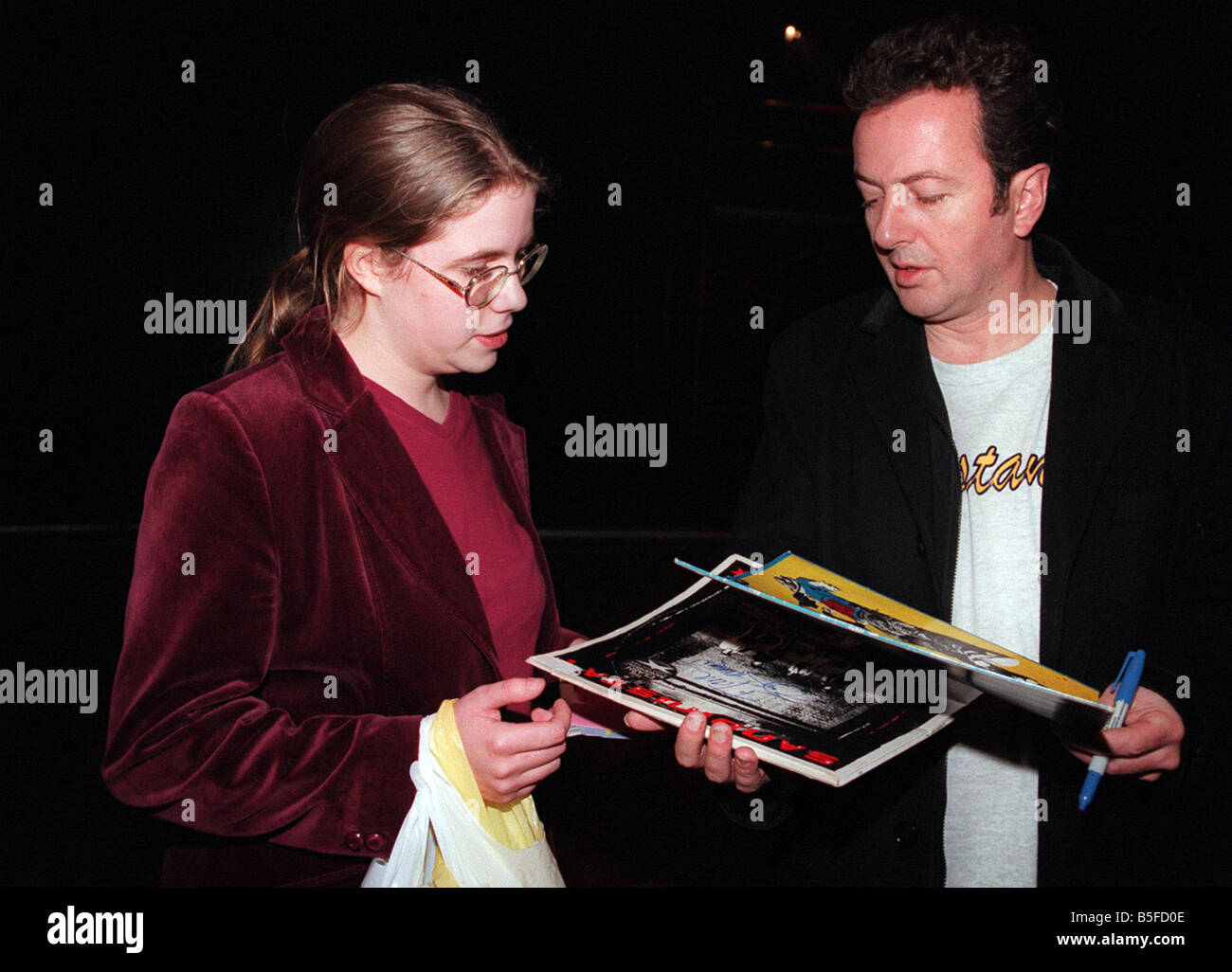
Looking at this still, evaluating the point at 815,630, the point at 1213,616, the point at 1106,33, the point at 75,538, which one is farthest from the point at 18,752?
the point at 1106,33

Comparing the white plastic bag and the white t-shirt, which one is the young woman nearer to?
the white plastic bag

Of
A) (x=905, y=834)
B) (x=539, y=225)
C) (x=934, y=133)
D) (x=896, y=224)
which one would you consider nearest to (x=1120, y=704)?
(x=905, y=834)

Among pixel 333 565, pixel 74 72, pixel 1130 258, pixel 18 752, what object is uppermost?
pixel 74 72

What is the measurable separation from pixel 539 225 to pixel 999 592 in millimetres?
2813

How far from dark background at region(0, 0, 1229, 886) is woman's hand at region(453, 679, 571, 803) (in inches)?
75.7

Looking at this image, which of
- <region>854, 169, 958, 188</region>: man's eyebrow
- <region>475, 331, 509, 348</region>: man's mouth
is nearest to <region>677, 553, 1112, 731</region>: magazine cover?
→ <region>475, 331, 509, 348</region>: man's mouth

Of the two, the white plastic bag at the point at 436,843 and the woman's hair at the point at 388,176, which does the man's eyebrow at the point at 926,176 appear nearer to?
the woman's hair at the point at 388,176

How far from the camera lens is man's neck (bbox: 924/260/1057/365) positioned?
4.99ft

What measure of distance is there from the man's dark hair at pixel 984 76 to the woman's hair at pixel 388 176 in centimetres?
60

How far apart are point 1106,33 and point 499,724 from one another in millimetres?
6161

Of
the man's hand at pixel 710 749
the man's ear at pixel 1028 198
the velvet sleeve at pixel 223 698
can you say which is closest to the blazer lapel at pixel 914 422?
the man's ear at pixel 1028 198

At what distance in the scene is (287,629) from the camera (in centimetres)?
116

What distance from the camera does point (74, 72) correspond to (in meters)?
5.41
